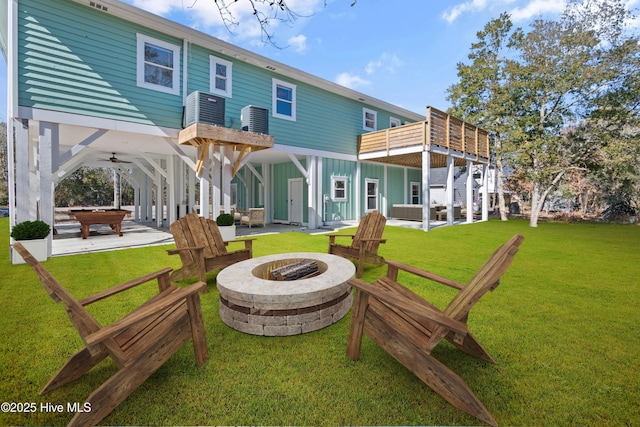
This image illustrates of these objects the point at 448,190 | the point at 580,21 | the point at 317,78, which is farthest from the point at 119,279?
the point at 580,21

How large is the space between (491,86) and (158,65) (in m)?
15.4

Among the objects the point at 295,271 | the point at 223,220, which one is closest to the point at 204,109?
the point at 223,220

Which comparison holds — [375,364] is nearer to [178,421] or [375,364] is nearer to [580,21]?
[178,421]

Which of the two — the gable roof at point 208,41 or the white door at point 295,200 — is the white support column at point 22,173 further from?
the white door at point 295,200

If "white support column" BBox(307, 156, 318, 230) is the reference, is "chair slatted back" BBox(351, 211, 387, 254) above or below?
below

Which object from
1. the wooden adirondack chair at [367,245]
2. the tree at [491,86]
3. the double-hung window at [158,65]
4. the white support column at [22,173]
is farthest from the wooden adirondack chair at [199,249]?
the tree at [491,86]

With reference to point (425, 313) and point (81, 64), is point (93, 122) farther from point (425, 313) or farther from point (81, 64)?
point (425, 313)

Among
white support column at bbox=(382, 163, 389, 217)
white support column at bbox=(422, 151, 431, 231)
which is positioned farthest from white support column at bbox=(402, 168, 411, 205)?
white support column at bbox=(422, 151, 431, 231)

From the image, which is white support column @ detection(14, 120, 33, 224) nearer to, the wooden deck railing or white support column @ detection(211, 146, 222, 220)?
white support column @ detection(211, 146, 222, 220)

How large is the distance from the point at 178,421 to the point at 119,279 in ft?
12.3

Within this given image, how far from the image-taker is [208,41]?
8.48 meters

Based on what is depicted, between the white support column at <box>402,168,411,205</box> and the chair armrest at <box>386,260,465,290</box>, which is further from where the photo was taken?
the white support column at <box>402,168,411,205</box>

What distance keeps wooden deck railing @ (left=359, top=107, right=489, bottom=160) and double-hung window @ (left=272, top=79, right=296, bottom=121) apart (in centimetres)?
409

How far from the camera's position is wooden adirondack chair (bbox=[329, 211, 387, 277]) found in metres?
4.87
